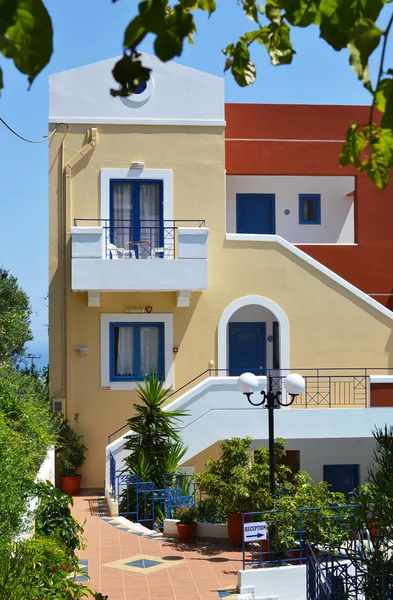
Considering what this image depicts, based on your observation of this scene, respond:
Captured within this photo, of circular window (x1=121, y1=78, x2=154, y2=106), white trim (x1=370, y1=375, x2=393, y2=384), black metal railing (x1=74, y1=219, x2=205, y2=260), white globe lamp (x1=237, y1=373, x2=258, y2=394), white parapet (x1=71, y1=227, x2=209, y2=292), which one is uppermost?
circular window (x1=121, y1=78, x2=154, y2=106)

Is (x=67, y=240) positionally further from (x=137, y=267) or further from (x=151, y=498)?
(x=151, y=498)

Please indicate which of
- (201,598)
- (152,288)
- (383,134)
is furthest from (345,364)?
(383,134)

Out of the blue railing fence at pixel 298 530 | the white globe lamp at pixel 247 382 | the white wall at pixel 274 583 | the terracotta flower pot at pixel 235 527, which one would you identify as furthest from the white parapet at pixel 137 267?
the white wall at pixel 274 583

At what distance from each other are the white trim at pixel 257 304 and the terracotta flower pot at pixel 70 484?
13.5 feet

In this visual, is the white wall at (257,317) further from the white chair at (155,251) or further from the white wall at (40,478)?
the white wall at (40,478)

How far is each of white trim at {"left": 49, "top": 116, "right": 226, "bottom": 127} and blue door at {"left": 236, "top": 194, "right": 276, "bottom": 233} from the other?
2620mm

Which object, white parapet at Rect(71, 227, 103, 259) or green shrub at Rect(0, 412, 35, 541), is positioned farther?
white parapet at Rect(71, 227, 103, 259)

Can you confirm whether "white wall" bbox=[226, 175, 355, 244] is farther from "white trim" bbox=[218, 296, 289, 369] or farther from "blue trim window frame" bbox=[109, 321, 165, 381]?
"blue trim window frame" bbox=[109, 321, 165, 381]

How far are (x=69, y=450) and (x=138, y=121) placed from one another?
7524 millimetres

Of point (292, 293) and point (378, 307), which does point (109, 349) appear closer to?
point (292, 293)

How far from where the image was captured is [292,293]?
66.8 ft

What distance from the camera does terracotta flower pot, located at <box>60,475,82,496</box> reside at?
18.6m

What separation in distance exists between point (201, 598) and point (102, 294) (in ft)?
31.1

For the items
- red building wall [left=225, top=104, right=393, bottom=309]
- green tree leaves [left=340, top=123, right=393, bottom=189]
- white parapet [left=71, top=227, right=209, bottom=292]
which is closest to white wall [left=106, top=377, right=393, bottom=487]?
white parapet [left=71, top=227, right=209, bottom=292]
